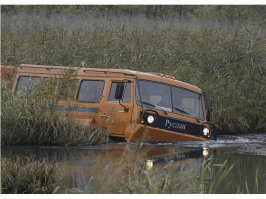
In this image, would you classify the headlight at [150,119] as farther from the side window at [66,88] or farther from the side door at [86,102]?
the side window at [66,88]

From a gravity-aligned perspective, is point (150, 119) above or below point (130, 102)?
below

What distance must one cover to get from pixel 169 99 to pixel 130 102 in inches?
44.9

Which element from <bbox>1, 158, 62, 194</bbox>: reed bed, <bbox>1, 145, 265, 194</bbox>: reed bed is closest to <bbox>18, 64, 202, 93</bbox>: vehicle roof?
<bbox>1, 145, 265, 194</bbox>: reed bed

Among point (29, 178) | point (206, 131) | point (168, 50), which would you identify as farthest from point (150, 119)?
point (168, 50)

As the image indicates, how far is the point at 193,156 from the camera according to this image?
1528cm

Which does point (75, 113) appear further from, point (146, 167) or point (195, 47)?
point (195, 47)

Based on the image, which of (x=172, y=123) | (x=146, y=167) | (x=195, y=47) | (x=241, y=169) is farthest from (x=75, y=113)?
(x=195, y=47)

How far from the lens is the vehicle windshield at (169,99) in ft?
55.5

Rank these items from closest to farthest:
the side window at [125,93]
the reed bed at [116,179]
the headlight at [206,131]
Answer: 1. the reed bed at [116,179]
2. the side window at [125,93]
3. the headlight at [206,131]

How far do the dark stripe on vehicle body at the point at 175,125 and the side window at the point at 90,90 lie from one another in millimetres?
1218

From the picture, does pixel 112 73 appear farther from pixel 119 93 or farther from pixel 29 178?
pixel 29 178

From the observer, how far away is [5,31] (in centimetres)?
2411

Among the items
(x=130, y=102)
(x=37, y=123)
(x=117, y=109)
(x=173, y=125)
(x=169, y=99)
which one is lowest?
(x=37, y=123)

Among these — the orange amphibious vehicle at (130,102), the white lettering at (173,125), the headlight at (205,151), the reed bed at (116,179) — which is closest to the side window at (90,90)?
the orange amphibious vehicle at (130,102)
